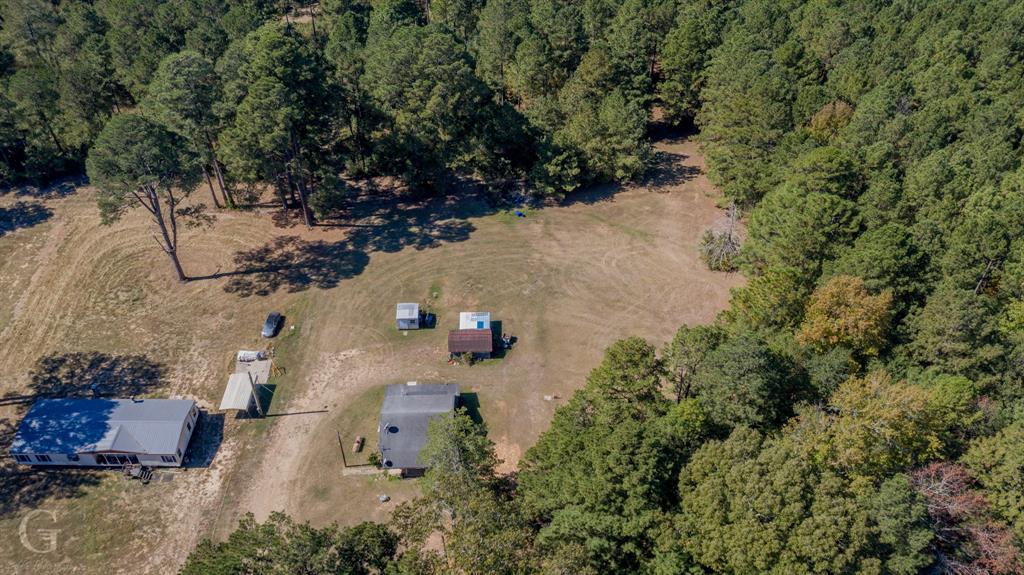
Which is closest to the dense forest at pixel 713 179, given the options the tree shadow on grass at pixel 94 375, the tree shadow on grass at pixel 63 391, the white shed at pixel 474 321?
the white shed at pixel 474 321

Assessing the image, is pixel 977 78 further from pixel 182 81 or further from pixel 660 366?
pixel 182 81

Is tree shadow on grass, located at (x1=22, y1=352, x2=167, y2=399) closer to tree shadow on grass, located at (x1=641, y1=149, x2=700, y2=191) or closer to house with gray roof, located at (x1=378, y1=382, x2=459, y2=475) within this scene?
house with gray roof, located at (x1=378, y1=382, x2=459, y2=475)

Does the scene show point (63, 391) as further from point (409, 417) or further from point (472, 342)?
point (472, 342)

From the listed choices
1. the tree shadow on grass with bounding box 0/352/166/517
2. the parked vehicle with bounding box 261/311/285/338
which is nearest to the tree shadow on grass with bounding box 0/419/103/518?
the tree shadow on grass with bounding box 0/352/166/517

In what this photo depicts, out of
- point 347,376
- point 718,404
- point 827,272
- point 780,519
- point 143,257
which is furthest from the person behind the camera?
point 143,257

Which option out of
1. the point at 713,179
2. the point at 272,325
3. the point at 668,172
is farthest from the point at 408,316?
the point at 668,172

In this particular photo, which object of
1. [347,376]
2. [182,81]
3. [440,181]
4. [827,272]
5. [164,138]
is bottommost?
[347,376]

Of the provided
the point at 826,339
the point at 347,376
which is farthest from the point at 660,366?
the point at 347,376
